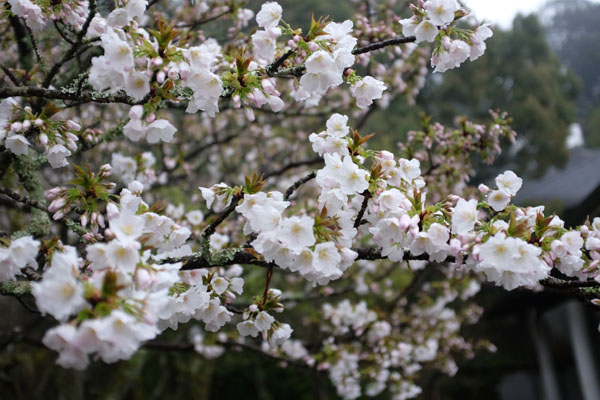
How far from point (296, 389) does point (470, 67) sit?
845cm

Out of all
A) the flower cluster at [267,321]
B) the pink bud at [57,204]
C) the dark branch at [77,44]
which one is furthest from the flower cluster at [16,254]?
the dark branch at [77,44]

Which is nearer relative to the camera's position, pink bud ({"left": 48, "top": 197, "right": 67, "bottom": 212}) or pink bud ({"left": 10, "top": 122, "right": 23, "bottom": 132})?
pink bud ({"left": 48, "top": 197, "right": 67, "bottom": 212})

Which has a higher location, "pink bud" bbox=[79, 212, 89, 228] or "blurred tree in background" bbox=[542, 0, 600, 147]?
"blurred tree in background" bbox=[542, 0, 600, 147]

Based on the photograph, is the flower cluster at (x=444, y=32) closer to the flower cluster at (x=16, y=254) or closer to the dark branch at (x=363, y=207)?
the dark branch at (x=363, y=207)

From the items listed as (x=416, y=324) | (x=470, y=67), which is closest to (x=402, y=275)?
(x=416, y=324)

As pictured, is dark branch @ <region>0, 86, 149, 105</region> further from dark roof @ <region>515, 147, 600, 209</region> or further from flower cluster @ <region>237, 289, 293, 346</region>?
dark roof @ <region>515, 147, 600, 209</region>

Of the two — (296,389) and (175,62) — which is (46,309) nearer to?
(175,62)

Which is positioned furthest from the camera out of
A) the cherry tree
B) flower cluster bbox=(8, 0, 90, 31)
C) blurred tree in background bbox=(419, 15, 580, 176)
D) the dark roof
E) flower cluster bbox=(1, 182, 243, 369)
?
blurred tree in background bbox=(419, 15, 580, 176)

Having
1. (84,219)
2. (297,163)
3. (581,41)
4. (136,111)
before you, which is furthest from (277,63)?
(581,41)

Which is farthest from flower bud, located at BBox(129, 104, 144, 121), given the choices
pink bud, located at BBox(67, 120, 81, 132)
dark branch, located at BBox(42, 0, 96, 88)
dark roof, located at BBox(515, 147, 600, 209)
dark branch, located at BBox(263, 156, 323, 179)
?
dark roof, located at BBox(515, 147, 600, 209)

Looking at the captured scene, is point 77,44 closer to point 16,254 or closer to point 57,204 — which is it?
point 57,204

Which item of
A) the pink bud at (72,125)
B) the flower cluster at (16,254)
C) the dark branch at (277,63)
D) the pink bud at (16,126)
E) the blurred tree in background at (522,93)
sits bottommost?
the flower cluster at (16,254)

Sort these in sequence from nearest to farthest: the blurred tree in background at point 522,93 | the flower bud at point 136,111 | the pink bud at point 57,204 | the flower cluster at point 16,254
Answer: the flower cluster at point 16,254
the pink bud at point 57,204
the flower bud at point 136,111
the blurred tree in background at point 522,93

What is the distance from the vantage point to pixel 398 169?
1.61 meters
